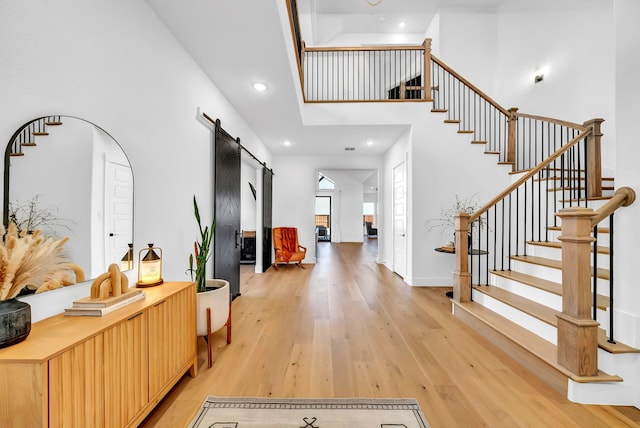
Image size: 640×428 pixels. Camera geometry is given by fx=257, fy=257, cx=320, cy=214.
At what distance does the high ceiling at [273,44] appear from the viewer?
6.48 feet

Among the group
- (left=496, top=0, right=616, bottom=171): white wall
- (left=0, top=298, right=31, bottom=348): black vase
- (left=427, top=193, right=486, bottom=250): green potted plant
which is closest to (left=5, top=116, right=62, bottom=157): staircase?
(left=0, top=298, right=31, bottom=348): black vase

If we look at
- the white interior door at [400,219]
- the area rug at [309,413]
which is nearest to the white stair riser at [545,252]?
the white interior door at [400,219]

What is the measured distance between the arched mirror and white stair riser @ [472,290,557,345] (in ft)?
10.4

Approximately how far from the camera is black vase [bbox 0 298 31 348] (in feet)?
2.89

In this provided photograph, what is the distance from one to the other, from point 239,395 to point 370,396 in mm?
843

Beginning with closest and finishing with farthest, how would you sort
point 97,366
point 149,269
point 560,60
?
point 97,366 → point 149,269 → point 560,60

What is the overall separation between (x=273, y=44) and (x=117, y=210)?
1871 mm

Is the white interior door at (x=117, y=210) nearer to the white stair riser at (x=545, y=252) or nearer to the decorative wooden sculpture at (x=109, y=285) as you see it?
the decorative wooden sculpture at (x=109, y=285)

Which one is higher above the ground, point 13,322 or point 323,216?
point 323,216

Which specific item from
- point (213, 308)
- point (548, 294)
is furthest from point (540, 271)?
point (213, 308)

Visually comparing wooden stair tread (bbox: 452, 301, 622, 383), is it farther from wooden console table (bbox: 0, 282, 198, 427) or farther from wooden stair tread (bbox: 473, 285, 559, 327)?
wooden console table (bbox: 0, 282, 198, 427)

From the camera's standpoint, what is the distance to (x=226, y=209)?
3322 mm

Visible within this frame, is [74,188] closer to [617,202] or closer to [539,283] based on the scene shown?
[617,202]

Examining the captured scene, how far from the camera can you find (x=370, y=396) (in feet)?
5.41
